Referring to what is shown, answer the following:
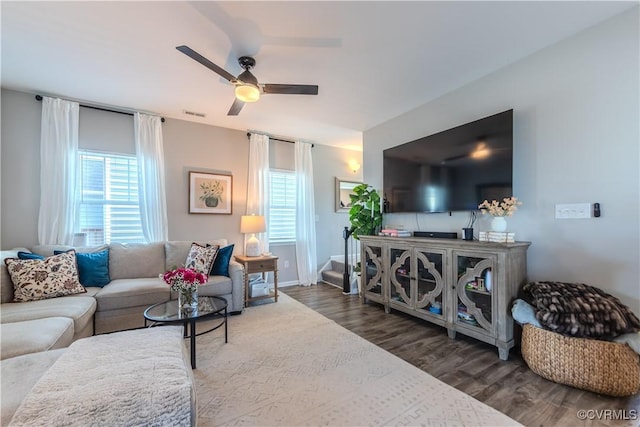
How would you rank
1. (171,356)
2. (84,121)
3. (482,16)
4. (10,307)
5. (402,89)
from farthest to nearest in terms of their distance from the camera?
(84,121)
(402,89)
(10,307)
(482,16)
(171,356)

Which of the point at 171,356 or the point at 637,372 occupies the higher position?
the point at 171,356

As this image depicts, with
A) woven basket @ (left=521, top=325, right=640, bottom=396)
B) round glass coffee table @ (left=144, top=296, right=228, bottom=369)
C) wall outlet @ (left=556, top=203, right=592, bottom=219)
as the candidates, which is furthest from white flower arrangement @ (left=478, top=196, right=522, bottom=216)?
round glass coffee table @ (left=144, top=296, right=228, bottom=369)

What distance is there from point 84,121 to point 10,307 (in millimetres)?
2283

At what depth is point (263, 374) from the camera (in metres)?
1.96

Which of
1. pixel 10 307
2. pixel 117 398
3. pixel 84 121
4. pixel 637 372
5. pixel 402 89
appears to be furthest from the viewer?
pixel 84 121

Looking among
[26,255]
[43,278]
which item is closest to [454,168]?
[43,278]

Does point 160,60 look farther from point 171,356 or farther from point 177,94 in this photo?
point 171,356

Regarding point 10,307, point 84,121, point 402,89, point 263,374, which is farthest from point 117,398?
point 84,121

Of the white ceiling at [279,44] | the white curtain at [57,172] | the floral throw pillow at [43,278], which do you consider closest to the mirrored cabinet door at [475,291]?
the white ceiling at [279,44]

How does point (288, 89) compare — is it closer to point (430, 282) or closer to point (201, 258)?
point (201, 258)

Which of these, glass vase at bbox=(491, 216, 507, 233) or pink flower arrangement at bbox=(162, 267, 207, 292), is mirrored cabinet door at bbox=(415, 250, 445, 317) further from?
pink flower arrangement at bbox=(162, 267, 207, 292)

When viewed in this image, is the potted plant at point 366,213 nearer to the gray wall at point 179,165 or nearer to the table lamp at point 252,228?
the gray wall at point 179,165

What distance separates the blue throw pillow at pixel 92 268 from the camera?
279 cm

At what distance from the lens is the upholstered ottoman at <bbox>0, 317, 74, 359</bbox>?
58.7 inches
